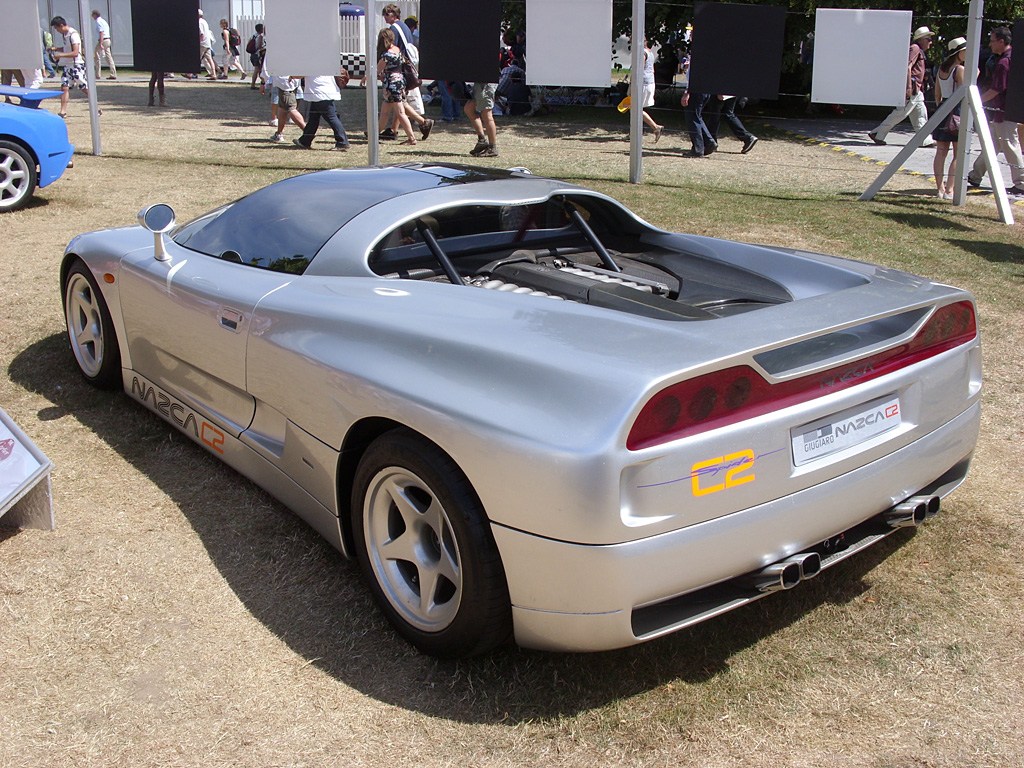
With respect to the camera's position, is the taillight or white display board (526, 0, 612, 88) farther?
white display board (526, 0, 612, 88)

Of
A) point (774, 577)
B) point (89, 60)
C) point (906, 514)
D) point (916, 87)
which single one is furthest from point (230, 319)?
point (916, 87)

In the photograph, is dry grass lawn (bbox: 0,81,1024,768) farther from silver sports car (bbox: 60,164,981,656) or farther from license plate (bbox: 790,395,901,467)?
license plate (bbox: 790,395,901,467)

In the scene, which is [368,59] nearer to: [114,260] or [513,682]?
[114,260]

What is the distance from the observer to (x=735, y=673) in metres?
2.62

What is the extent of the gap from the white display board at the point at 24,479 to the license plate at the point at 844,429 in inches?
99.7

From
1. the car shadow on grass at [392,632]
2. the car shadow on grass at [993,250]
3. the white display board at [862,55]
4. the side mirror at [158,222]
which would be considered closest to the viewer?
the car shadow on grass at [392,632]

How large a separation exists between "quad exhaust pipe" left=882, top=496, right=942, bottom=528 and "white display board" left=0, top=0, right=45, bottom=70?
11.7 m

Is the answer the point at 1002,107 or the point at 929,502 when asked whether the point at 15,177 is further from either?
the point at 1002,107

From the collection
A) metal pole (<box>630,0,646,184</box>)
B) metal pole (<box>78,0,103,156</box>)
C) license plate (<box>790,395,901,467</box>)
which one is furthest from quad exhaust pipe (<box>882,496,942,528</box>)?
metal pole (<box>78,0,103,156</box>)

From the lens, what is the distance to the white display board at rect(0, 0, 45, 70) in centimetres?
1120

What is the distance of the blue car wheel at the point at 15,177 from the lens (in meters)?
8.19

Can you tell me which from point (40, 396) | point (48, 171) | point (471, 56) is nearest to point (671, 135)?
point (471, 56)

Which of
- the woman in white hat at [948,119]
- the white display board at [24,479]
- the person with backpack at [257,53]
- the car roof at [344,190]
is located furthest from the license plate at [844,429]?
the person with backpack at [257,53]

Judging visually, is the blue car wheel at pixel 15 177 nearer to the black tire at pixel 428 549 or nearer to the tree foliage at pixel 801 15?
the black tire at pixel 428 549
